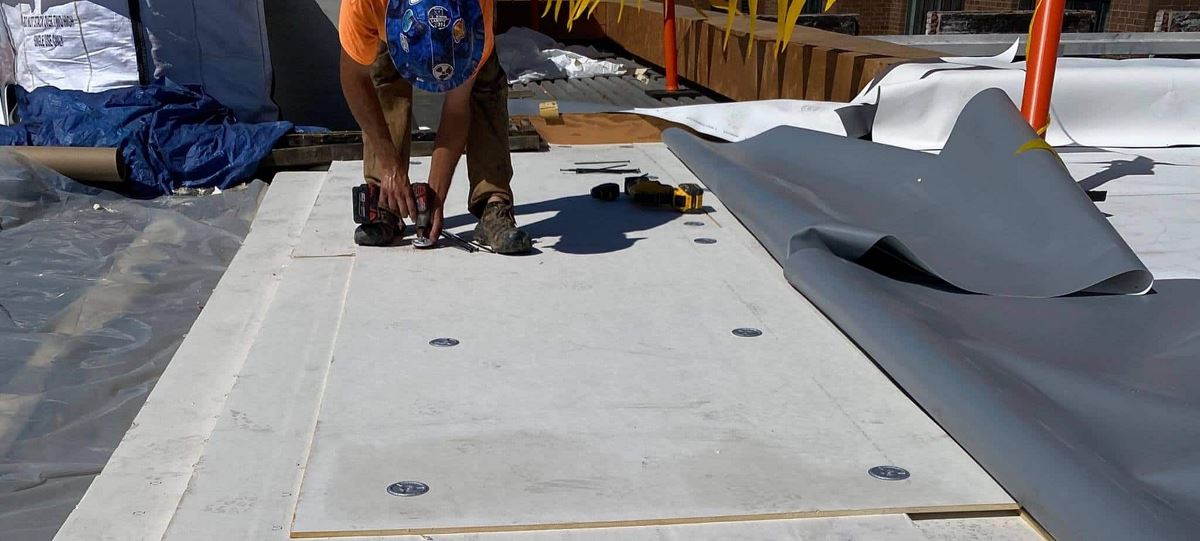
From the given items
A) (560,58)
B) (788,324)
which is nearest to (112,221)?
(788,324)

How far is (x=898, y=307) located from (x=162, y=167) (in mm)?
3489

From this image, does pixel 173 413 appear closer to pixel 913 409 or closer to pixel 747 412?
pixel 747 412

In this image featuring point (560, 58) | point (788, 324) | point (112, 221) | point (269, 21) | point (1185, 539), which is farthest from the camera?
point (560, 58)

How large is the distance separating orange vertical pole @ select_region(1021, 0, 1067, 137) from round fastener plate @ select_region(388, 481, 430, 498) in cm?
276

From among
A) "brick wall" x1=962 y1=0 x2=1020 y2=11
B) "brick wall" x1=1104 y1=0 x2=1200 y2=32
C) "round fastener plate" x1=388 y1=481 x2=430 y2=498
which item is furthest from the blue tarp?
"brick wall" x1=962 y1=0 x2=1020 y2=11

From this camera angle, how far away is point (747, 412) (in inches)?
80.0

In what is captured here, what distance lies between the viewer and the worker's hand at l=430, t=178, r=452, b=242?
307 centimetres

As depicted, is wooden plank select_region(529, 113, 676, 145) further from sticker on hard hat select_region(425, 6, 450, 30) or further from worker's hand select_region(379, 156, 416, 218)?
sticker on hard hat select_region(425, 6, 450, 30)

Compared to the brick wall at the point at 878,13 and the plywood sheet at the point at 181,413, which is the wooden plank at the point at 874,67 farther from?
the brick wall at the point at 878,13

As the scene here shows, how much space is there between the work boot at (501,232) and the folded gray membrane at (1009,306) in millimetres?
722

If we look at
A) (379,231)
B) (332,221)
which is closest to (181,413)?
(379,231)

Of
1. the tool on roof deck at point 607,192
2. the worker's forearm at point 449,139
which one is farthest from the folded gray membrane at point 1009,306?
the worker's forearm at point 449,139

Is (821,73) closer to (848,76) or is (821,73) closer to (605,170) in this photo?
(848,76)

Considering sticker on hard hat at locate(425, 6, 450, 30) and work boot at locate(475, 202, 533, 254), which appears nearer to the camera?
sticker on hard hat at locate(425, 6, 450, 30)
